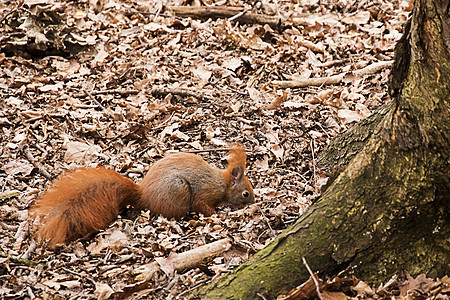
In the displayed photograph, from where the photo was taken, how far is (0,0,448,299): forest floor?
12.3 feet

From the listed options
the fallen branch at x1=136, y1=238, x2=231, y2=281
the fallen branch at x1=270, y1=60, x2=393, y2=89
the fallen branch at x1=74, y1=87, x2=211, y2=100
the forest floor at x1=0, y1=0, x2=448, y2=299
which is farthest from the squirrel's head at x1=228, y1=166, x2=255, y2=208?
the fallen branch at x1=270, y1=60, x2=393, y2=89

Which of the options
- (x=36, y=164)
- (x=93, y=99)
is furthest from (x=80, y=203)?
(x=93, y=99)

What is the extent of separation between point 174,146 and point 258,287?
2.71 meters

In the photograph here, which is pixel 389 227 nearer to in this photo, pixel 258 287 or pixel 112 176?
pixel 258 287

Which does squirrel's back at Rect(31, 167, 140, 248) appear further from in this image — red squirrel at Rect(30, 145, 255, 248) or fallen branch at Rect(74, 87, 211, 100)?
fallen branch at Rect(74, 87, 211, 100)

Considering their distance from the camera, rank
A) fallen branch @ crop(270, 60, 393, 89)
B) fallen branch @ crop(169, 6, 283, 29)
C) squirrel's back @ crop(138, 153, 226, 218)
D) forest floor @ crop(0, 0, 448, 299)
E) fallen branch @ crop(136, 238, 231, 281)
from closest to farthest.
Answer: fallen branch @ crop(136, 238, 231, 281), forest floor @ crop(0, 0, 448, 299), squirrel's back @ crop(138, 153, 226, 218), fallen branch @ crop(270, 60, 393, 89), fallen branch @ crop(169, 6, 283, 29)

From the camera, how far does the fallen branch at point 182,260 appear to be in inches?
136

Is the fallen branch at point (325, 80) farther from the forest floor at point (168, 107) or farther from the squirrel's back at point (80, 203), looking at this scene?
the squirrel's back at point (80, 203)

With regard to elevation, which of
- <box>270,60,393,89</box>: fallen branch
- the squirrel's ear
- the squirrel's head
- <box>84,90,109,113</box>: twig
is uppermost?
<box>270,60,393,89</box>: fallen branch

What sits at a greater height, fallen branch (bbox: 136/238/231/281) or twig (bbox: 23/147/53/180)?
fallen branch (bbox: 136/238/231/281)

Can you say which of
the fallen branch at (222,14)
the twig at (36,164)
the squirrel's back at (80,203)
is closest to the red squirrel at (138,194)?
the squirrel's back at (80,203)

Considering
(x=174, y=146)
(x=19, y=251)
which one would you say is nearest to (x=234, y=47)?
(x=174, y=146)

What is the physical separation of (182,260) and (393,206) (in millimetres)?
1435

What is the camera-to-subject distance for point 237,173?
16.6 ft
